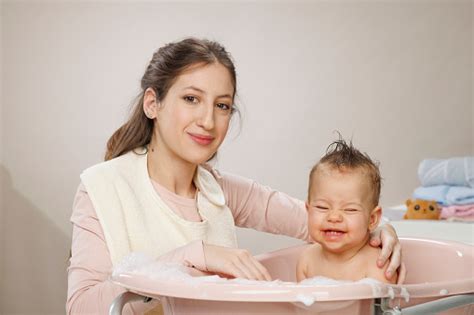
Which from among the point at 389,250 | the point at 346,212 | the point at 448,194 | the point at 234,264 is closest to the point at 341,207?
the point at 346,212

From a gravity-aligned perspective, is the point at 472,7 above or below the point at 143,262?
above

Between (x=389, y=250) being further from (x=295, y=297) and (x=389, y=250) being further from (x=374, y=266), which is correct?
(x=295, y=297)

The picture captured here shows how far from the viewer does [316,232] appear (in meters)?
1.15

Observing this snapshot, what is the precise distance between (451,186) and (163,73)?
4.39 feet

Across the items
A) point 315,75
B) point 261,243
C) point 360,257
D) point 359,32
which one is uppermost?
point 359,32

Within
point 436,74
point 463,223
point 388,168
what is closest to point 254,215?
point 463,223

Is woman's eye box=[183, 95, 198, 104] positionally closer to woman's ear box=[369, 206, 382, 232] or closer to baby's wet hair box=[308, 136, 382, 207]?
baby's wet hair box=[308, 136, 382, 207]

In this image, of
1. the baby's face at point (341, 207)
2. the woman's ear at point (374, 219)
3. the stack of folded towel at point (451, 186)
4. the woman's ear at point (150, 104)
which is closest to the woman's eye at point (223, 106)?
the woman's ear at point (150, 104)

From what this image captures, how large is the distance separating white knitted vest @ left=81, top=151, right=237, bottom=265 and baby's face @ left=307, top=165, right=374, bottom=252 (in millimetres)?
270

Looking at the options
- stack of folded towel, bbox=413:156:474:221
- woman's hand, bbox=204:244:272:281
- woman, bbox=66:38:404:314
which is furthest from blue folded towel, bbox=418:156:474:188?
woman's hand, bbox=204:244:272:281

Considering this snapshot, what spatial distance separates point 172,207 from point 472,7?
1876 mm

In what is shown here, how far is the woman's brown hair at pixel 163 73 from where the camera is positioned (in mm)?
1284

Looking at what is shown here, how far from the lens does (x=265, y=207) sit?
1.50 m

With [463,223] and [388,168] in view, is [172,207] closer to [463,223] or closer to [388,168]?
[463,223]
